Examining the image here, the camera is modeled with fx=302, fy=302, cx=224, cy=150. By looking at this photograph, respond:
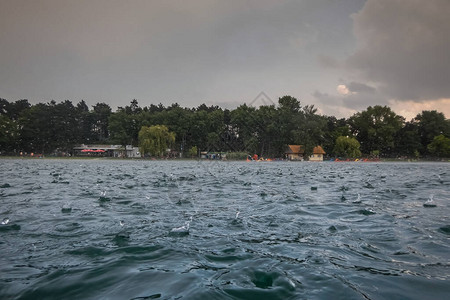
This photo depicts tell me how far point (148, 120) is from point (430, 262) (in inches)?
4172

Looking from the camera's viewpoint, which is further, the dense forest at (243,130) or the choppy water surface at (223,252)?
the dense forest at (243,130)

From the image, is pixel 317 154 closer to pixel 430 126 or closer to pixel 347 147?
pixel 347 147

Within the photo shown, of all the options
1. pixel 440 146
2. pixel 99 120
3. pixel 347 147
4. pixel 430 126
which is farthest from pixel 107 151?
pixel 430 126

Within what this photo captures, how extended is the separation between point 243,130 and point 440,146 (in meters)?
67.7

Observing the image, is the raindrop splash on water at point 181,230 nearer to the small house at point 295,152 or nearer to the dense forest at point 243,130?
the dense forest at point 243,130

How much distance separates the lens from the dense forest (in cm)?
9719

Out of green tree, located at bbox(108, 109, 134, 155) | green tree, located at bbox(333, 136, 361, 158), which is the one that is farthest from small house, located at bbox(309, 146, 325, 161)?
green tree, located at bbox(108, 109, 134, 155)

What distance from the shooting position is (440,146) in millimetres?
103438

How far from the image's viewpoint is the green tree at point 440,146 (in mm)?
102062

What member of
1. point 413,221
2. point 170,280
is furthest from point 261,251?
point 413,221

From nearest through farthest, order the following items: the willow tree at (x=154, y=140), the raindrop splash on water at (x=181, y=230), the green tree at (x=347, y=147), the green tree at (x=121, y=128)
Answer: the raindrop splash on water at (x=181, y=230), the willow tree at (x=154, y=140), the green tree at (x=121, y=128), the green tree at (x=347, y=147)

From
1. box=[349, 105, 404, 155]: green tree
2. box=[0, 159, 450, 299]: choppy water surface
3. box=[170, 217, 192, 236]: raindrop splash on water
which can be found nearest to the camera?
box=[0, 159, 450, 299]: choppy water surface

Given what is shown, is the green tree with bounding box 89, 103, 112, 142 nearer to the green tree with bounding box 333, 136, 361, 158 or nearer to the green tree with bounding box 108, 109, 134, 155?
the green tree with bounding box 108, 109, 134, 155

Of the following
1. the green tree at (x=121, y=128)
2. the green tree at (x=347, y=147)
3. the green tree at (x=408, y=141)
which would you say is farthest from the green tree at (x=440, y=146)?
the green tree at (x=121, y=128)
